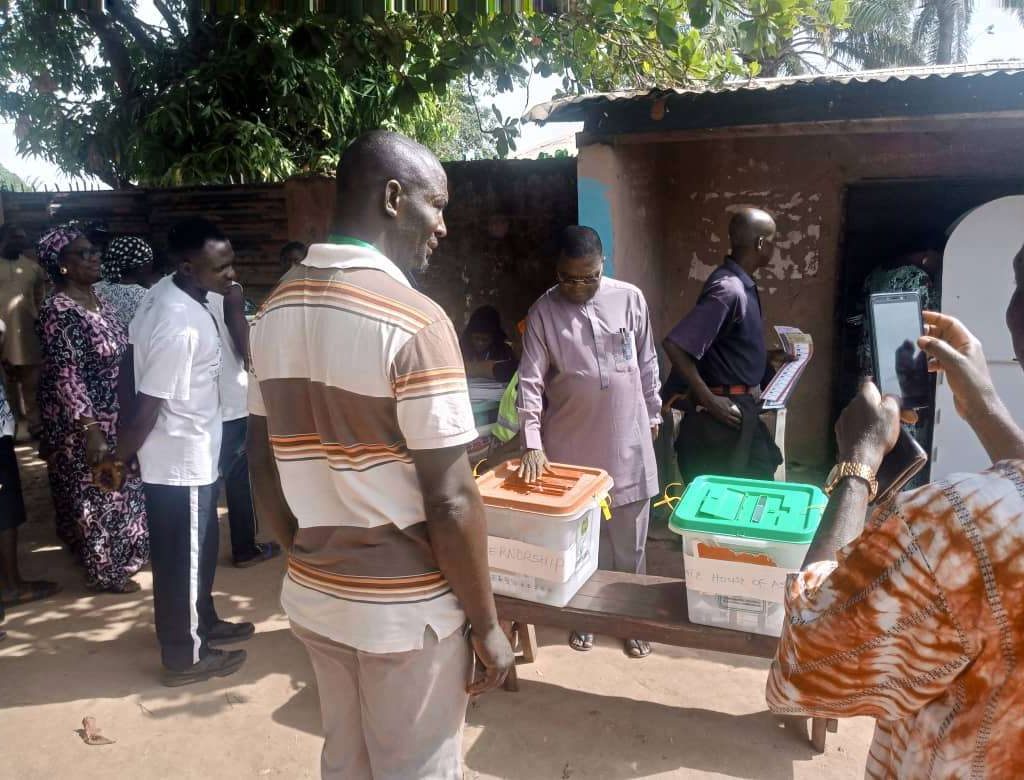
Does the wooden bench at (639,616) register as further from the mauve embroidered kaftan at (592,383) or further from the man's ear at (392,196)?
the man's ear at (392,196)

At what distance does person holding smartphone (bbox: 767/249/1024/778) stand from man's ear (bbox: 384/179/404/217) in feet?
3.32

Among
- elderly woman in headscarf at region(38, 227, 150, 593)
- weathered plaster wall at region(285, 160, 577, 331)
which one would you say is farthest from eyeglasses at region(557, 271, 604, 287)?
weathered plaster wall at region(285, 160, 577, 331)

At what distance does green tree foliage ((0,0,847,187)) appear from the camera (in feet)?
13.1

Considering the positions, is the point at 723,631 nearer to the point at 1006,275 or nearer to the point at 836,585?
the point at 836,585

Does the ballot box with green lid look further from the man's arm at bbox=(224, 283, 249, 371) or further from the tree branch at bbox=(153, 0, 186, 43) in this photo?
the tree branch at bbox=(153, 0, 186, 43)

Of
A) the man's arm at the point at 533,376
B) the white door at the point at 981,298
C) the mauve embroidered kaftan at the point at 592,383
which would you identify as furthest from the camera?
the white door at the point at 981,298

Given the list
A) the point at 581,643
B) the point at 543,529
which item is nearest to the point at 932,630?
the point at 543,529

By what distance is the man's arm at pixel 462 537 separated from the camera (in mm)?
1473

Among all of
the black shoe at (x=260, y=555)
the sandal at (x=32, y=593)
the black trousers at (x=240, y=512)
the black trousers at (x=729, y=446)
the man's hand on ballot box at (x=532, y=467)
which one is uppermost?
the man's hand on ballot box at (x=532, y=467)

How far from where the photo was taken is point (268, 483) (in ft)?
6.14

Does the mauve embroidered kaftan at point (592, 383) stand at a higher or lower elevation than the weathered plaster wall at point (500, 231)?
lower

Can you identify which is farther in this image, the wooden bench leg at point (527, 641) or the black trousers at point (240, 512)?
the black trousers at point (240, 512)

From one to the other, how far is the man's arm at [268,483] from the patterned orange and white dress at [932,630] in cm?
118

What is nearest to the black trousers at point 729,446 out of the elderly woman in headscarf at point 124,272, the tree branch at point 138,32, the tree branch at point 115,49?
the elderly woman in headscarf at point 124,272
